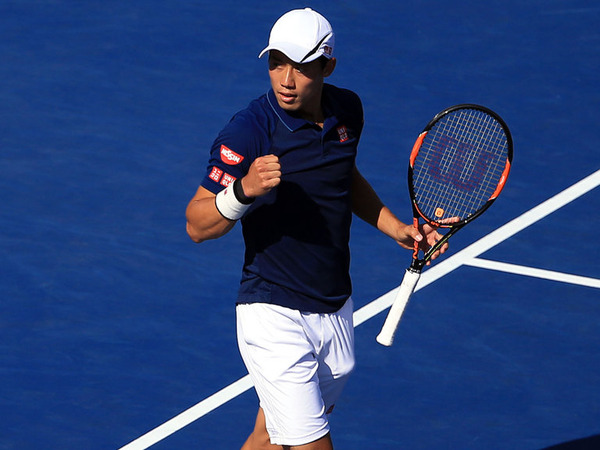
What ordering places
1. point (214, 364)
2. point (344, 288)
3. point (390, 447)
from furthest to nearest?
point (214, 364)
point (390, 447)
point (344, 288)

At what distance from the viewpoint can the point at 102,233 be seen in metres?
8.70

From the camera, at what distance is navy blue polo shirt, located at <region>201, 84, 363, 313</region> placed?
5.32 meters

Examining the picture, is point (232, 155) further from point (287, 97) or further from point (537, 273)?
point (537, 273)

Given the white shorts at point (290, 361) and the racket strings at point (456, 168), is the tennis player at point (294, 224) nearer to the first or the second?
the white shorts at point (290, 361)

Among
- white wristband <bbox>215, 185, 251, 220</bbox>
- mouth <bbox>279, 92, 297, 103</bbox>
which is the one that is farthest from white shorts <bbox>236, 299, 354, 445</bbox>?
mouth <bbox>279, 92, 297, 103</bbox>

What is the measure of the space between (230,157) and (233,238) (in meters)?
3.59

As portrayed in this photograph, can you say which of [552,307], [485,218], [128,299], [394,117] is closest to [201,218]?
[128,299]

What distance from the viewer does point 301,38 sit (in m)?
5.29

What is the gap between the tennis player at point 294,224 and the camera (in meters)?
5.31

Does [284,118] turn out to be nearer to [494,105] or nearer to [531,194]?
[531,194]

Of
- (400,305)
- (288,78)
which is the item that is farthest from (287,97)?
(400,305)

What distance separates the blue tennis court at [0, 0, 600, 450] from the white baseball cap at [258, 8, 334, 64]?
2462 mm

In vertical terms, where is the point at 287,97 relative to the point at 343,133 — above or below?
above

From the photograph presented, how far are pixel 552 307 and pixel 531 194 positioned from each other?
1486 mm
